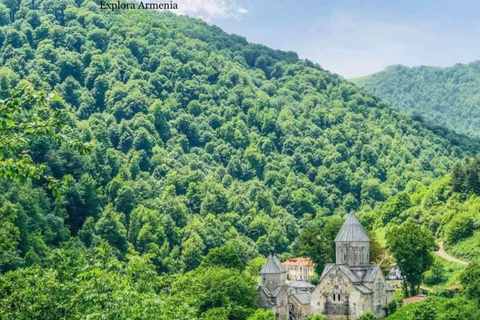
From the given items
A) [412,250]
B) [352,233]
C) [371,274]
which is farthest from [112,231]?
[412,250]

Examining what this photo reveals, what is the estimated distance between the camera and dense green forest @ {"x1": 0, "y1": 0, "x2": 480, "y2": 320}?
8738 centimetres

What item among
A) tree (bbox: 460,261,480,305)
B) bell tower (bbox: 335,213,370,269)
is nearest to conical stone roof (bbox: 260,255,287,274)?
bell tower (bbox: 335,213,370,269)

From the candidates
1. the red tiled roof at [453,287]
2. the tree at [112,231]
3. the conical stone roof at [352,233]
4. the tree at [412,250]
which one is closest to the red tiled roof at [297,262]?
the tree at [112,231]

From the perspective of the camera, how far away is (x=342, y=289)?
233 feet

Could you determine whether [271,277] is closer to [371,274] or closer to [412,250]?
[371,274]

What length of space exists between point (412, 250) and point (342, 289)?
8795mm

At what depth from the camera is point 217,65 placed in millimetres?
179750

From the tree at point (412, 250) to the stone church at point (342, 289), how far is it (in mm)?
3405

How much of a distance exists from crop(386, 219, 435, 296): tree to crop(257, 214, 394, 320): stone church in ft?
11.2

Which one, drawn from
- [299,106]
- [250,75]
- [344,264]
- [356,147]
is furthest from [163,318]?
[250,75]

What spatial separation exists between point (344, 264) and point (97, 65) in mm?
92777

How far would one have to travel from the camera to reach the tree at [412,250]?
75.1 metres

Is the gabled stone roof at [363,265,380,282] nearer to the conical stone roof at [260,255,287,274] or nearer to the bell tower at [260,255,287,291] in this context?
the bell tower at [260,255,287,291]

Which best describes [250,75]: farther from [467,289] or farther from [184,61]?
[467,289]
